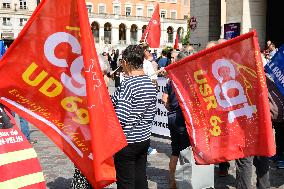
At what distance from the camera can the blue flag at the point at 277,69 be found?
5332mm

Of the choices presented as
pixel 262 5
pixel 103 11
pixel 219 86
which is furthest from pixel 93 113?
pixel 103 11

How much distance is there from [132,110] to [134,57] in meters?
0.53

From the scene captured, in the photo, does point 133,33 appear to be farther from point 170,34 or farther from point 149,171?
point 149,171

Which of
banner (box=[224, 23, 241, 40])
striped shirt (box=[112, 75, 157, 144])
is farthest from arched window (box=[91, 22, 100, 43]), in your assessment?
striped shirt (box=[112, 75, 157, 144])

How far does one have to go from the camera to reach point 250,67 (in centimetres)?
433

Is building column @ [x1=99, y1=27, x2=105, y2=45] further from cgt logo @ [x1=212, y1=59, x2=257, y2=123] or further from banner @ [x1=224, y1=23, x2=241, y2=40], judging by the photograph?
cgt logo @ [x1=212, y1=59, x2=257, y2=123]

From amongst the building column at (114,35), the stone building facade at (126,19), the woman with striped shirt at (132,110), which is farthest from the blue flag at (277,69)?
the building column at (114,35)

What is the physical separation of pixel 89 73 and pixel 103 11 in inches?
3751

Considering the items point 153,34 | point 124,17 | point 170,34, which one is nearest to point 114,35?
point 124,17

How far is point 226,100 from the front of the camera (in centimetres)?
450

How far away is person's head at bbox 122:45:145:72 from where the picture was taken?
4348 mm

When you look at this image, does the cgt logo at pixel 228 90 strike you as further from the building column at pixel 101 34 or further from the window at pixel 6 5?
the building column at pixel 101 34

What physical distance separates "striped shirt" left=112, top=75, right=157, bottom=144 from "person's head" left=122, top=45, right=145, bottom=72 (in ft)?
0.42

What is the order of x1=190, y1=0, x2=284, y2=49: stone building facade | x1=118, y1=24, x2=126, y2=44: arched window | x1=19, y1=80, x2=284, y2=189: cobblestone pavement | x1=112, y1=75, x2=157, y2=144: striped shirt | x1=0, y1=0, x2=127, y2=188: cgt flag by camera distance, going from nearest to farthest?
x1=0, y1=0, x2=127, y2=188: cgt flag
x1=112, y1=75, x2=157, y2=144: striped shirt
x1=19, y1=80, x2=284, y2=189: cobblestone pavement
x1=190, y1=0, x2=284, y2=49: stone building facade
x1=118, y1=24, x2=126, y2=44: arched window
